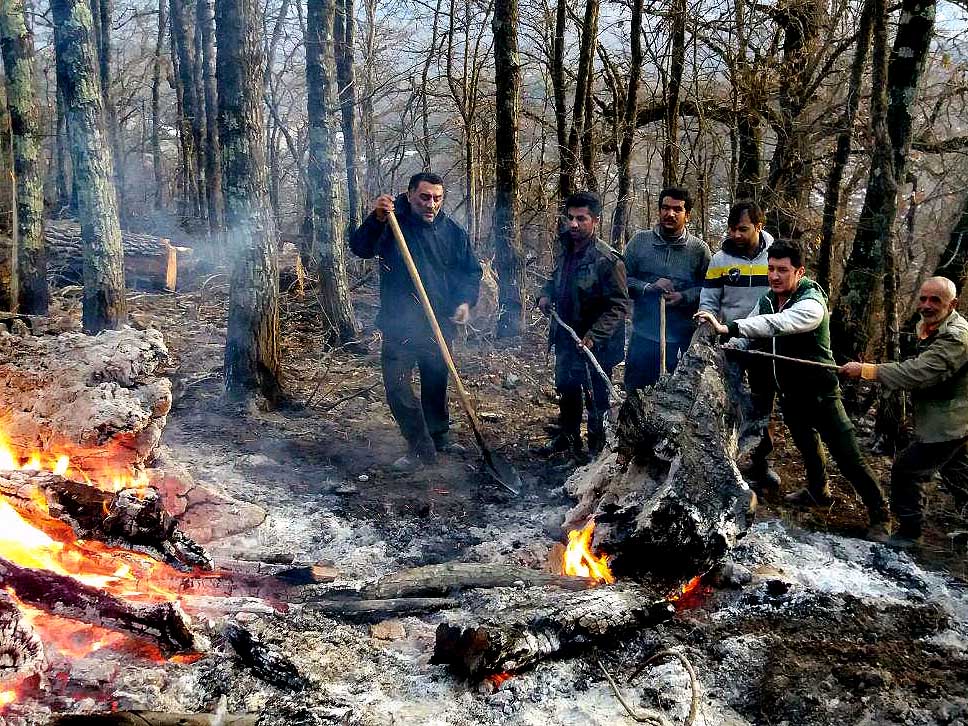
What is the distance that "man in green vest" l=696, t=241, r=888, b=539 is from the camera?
15.8ft

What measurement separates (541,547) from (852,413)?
4.28 metres

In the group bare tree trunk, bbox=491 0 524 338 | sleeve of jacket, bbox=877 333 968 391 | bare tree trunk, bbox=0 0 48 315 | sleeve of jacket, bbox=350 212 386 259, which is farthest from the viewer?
bare tree trunk, bbox=0 0 48 315

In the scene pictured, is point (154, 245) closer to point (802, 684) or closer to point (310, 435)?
point (310, 435)

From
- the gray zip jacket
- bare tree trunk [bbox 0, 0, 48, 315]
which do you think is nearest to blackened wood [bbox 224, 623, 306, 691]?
the gray zip jacket

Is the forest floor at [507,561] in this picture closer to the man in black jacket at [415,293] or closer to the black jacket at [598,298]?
the man in black jacket at [415,293]

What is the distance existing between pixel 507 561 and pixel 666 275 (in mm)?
2791

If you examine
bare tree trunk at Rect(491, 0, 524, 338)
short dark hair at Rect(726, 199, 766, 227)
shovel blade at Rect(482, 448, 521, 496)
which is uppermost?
bare tree trunk at Rect(491, 0, 524, 338)

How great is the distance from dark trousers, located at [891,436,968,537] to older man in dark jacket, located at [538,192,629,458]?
2198 millimetres

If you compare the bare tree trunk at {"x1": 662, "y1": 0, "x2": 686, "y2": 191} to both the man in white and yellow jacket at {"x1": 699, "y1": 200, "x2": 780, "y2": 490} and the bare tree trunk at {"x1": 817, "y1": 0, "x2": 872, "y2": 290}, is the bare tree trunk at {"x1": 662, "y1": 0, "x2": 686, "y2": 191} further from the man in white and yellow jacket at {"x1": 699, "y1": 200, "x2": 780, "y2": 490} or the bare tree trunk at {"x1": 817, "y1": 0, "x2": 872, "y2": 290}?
the man in white and yellow jacket at {"x1": 699, "y1": 200, "x2": 780, "y2": 490}

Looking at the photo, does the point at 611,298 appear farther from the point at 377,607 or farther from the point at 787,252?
the point at 377,607

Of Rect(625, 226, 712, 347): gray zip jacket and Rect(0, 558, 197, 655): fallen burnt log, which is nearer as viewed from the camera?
Rect(0, 558, 197, 655): fallen burnt log

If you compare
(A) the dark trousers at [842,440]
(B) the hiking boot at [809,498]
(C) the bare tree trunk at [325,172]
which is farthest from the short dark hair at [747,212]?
(C) the bare tree trunk at [325,172]

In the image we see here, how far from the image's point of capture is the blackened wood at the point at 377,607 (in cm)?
369

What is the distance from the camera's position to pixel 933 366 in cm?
438
